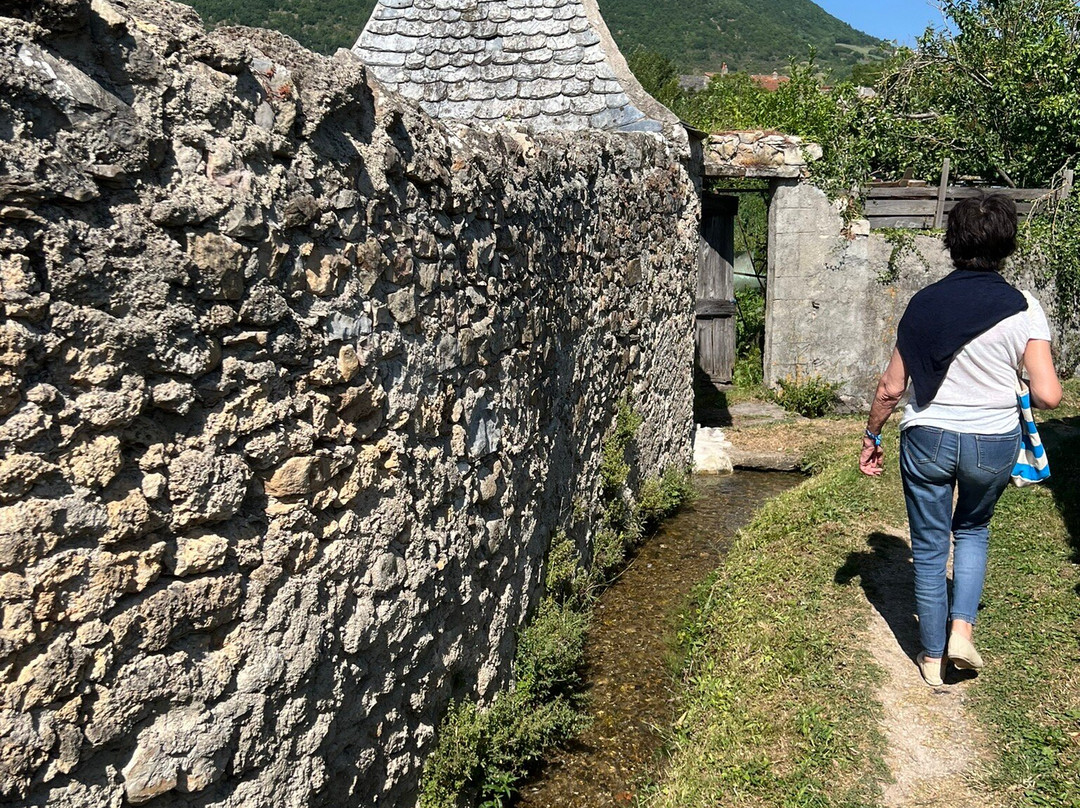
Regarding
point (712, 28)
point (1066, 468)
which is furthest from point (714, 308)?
point (712, 28)

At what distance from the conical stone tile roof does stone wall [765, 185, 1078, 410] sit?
2.75 m

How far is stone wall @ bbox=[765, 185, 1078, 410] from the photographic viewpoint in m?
8.74

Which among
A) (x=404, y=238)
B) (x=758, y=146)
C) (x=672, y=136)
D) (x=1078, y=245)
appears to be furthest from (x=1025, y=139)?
(x=404, y=238)

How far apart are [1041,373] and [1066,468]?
355cm

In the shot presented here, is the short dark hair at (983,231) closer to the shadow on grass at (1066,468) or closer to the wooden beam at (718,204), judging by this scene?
the shadow on grass at (1066,468)

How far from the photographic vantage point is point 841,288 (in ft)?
29.1

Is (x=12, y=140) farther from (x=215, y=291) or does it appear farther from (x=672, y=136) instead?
(x=672, y=136)

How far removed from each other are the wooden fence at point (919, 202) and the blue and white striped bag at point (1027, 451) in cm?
591

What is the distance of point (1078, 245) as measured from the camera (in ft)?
28.2

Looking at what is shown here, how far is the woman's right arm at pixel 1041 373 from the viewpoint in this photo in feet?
10.9

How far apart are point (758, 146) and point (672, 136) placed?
2324mm

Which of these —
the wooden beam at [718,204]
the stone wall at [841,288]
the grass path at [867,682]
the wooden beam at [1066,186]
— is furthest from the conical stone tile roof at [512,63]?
the wooden beam at [1066,186]

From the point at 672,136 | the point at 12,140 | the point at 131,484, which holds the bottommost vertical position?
the point at 131,484

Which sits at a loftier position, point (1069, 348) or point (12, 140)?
point (12, 140)
